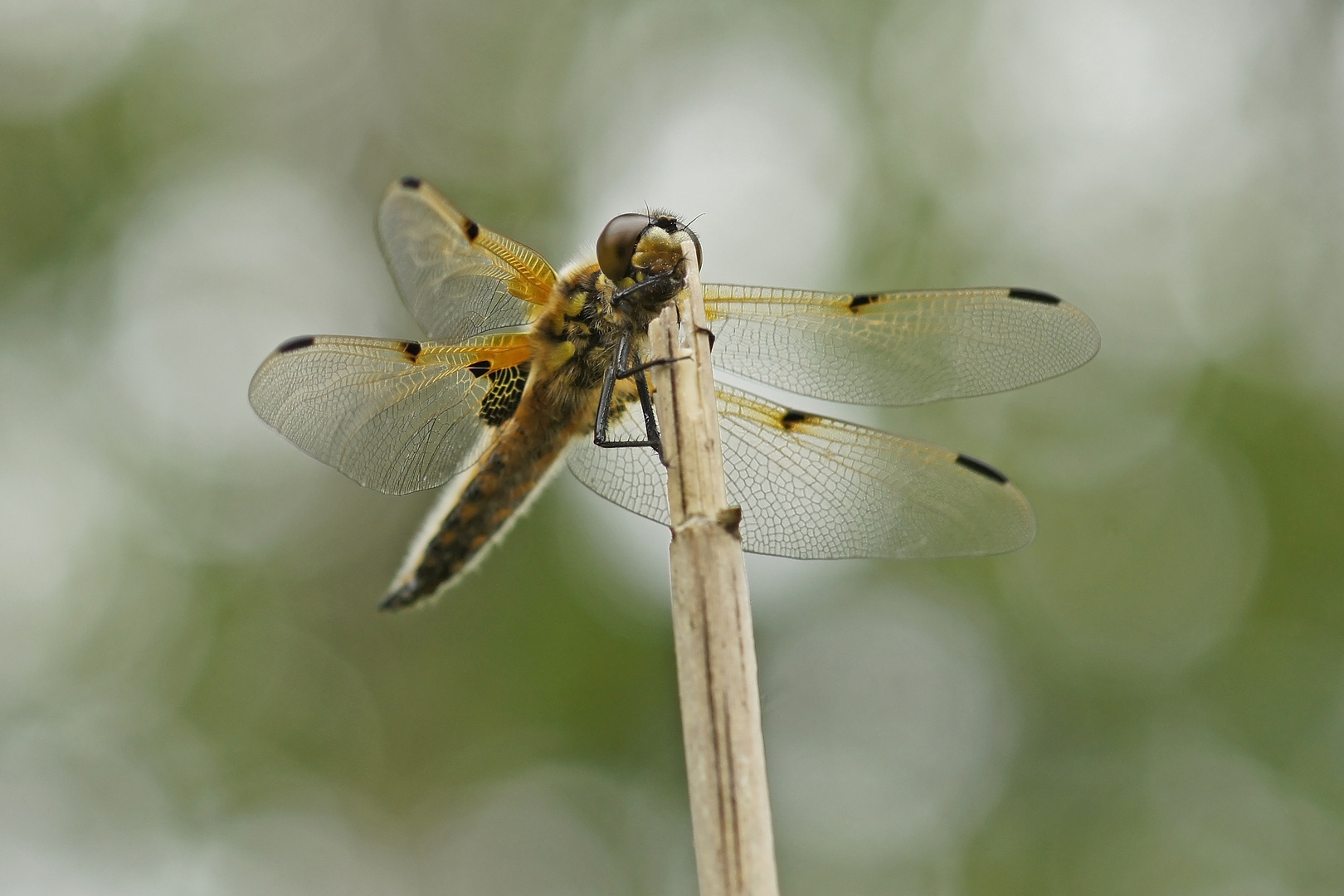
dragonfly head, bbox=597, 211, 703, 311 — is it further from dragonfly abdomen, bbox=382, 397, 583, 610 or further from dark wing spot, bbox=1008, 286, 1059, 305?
dark wing spot, bbox=1008, 286, 1059, 305

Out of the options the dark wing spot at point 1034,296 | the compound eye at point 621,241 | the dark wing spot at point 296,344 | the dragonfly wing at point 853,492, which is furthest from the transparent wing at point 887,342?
the dark wing spot at point 296,344

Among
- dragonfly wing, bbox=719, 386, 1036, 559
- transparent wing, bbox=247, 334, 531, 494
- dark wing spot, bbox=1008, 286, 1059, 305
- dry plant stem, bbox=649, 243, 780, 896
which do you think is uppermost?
dark wing spot, bbox=1008, 286, 1059, 305

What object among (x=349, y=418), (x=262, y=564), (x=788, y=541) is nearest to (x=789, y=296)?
(x=788, y=541)

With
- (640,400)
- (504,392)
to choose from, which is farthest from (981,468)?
(504,392)

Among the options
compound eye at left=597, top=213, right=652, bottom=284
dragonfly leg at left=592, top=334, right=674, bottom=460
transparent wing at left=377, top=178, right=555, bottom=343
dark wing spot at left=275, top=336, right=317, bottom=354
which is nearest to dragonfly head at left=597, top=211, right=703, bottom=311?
compound eye at left=597, top=213, right=652, bottom=284

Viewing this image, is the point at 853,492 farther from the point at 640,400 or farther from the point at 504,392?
the point at 504,392

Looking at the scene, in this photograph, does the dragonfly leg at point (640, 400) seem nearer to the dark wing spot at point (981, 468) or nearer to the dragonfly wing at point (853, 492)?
the dragonfly wing at point (853, 492)

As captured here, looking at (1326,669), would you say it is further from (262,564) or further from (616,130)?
(262,564)
